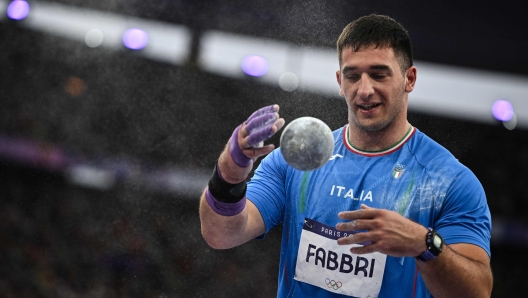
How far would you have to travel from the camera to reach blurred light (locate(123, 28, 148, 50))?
6676 millimetres

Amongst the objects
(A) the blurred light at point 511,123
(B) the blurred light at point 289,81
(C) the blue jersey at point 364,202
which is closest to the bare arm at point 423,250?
(C) the blue jersey at point 364,202

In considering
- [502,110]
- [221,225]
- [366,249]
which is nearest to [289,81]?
[502,110]

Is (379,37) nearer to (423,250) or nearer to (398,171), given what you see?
(398,171)

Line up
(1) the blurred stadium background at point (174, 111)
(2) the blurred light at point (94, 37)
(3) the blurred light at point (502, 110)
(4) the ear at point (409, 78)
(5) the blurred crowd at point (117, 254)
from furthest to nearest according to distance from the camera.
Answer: (5) the blurred crowd at point (117, 254) < (3) the blurred light at point (502, 110) < (2) the blurred light at point (94, 37) < (1) the blurred stadium background at point (174, 111) < (4) the ear at point (409, 78)

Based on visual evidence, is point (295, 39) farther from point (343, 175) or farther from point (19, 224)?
point (19, 224)

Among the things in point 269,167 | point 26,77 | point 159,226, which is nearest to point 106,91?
point 26,77

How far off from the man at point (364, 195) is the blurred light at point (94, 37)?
4.27 m

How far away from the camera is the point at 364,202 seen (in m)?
2.37

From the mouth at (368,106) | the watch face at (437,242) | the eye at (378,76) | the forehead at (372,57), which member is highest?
the forehead at (372,57)

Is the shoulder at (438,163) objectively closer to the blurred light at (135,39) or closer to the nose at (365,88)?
the nose at (365,88)

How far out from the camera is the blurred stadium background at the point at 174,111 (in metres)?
5.14

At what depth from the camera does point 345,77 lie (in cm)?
248

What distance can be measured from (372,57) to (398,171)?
52 cm

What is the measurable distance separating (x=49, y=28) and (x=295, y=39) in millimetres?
3510
